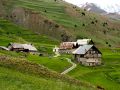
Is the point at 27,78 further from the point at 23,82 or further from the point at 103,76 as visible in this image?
the point at 103,76

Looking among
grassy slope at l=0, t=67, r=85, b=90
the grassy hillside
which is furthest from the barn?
grassy slope at l=0, t=67, r=85, b=90

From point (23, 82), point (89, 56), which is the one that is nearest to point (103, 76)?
point (89, 56)

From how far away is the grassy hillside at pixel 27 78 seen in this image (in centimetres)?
4506

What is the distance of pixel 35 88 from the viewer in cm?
4453

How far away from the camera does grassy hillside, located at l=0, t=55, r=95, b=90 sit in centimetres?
4506

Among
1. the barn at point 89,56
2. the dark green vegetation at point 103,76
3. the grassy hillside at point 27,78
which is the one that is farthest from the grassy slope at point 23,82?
the barn at point 89,56

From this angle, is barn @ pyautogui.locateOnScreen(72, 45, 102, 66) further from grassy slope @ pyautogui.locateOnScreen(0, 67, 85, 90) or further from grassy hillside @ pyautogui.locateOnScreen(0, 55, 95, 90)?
grassy slope @ pyautogui.locateOnScreen(0, 67, 85, 90)

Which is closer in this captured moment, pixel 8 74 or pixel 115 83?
pixel 8 74

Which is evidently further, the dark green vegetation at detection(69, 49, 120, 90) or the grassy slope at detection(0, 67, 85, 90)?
the dark green vegetation at detection(69, 49, 120, 90)

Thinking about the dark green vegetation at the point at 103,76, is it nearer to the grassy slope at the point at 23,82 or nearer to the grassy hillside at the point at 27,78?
the grassy hillside at the point at 27,78

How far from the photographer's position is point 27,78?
49.2m

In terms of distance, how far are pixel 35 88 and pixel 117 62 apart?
101710mm

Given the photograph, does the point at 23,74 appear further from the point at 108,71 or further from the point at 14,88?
the point at 108,71

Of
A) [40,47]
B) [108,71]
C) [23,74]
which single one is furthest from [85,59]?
[23,74]
